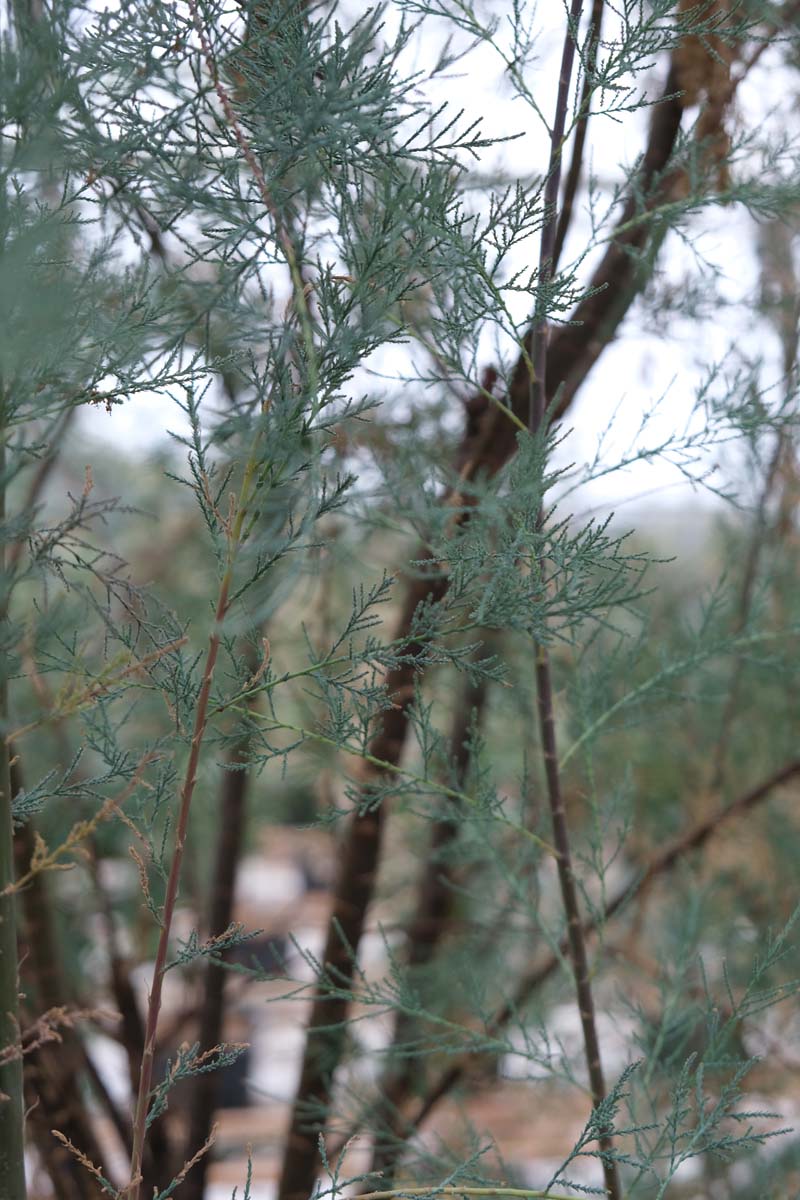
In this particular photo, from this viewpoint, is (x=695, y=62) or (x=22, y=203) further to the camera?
(x=695, y=62)

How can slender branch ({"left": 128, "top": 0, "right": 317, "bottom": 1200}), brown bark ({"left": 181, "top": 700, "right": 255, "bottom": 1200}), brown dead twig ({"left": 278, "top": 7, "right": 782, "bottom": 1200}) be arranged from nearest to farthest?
slender branch ({"left": 128, "top": 0, "right": 317, "bottom": 1200})
brown dead twig ({"left": 278, "top": 7, "right": 782, "bottom": 1200})
brown bark ({"left": 181, "top": 700, "right": 255, "bottom": 1200})

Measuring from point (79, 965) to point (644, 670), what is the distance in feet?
2.14

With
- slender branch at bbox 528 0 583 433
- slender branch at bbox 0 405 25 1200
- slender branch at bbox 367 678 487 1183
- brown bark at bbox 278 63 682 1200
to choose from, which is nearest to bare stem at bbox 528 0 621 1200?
slender branch at bbox 528 0 583 433

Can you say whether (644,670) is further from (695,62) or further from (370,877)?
(695,62)

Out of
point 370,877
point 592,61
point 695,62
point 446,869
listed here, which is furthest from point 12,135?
point 446,869

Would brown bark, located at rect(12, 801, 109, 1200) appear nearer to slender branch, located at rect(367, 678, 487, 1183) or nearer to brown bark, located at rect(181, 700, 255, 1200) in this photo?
brown bark, located at rect(181, 700, 255, 1200)

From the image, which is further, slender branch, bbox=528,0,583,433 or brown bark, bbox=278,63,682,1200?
brown bark, bbox=278,63,682,1200

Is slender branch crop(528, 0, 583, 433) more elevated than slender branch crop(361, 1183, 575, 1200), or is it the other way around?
slender branch crop(528, 0, 583, 433)

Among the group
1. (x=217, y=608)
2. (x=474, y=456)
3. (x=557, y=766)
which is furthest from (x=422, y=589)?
(x=217, y=608)

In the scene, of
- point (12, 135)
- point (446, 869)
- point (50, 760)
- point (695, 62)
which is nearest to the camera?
point (12, 135)

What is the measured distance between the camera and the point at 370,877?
31.9 inches

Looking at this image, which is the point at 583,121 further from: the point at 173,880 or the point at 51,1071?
the point at 51,1071

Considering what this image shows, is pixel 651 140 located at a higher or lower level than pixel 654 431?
higher

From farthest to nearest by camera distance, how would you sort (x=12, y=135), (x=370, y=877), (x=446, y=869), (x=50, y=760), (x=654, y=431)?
(x=50, y=760) → (x=446, y=869) → (x=370, y=877) → (x=654, y=431) → (x=12, y=135)
